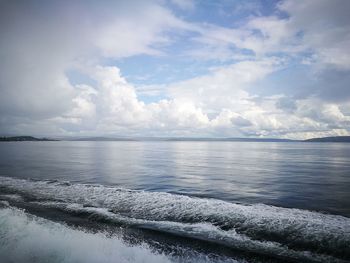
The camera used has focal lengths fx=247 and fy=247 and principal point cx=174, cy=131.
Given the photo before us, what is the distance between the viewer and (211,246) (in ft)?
35.7

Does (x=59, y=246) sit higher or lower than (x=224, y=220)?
lower

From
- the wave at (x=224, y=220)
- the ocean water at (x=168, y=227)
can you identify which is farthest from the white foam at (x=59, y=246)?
the wave at (x=224, y=220)

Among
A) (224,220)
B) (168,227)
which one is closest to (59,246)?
(168,227)

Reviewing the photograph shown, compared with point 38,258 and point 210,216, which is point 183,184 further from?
point 38,258

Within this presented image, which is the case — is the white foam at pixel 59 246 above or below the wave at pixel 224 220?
below

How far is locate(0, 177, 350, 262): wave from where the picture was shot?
35.4 ft

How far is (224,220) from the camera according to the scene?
46.0 ft

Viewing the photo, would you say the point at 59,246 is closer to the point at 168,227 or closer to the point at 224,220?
the point at 168,227

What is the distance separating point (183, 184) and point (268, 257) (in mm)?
17745

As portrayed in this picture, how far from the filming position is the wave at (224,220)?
425 inches

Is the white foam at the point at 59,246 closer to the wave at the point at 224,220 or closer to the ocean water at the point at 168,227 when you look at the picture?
the ocean water at the point at 168,227

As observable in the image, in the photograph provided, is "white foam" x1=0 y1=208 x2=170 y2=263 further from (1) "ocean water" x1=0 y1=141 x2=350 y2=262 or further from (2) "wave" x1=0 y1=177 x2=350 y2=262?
(2) "wave" x1=0 y1=177 x2=350 y2=262

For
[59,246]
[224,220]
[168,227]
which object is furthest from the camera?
[224,220]

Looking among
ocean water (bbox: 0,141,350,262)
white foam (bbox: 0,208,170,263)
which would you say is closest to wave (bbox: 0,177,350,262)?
ocean water (bbox: 0,141,350,262)
